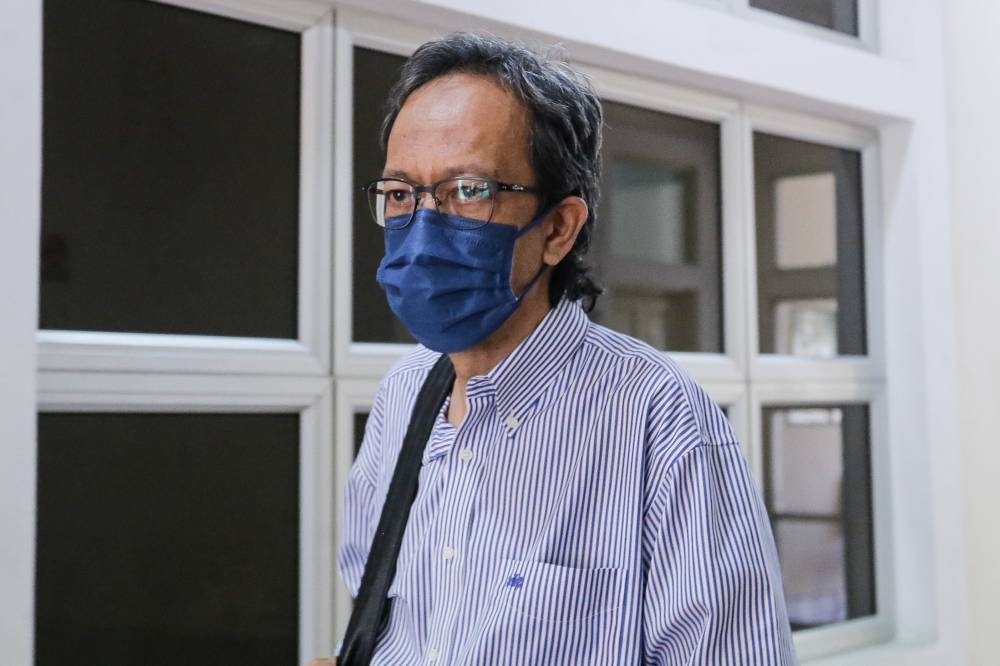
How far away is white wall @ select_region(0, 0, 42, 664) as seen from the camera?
1.32 m

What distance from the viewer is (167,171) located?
5.17ft

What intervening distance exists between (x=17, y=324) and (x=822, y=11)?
2.02m

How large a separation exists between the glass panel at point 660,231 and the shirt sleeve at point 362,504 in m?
0.80

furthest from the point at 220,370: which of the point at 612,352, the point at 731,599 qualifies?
the point at 731,599

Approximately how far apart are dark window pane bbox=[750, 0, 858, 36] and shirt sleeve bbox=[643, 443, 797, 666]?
1.70 meters

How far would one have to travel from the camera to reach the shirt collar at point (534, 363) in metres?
1.10

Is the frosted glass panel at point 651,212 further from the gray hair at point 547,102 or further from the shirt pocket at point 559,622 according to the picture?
the shirt pocket at point 559,622

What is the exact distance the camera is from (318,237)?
5.58ft

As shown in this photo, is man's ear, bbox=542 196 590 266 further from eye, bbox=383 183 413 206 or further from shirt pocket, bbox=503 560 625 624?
shirt pocket, bbox=503 560 625 624

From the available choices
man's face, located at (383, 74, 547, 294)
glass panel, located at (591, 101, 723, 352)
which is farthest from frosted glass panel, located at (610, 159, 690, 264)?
man's face, located at (383, 74, 547, 294)

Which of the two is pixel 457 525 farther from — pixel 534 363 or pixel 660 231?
pixel 660 231

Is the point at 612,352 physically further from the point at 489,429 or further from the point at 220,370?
the point at 220,370

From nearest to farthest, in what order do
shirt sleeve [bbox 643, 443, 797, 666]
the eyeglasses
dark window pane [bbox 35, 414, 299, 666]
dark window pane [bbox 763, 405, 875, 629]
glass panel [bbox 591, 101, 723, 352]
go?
shirt sleeve [bbox 643, 443, 797, 666] → the eyeglasses → dark window pane [bbox 35, 414, 299, 666] → glass panel [bbox 591, 101, 723, 352] → dark window pane [bbox 763, 405, 875, 629]

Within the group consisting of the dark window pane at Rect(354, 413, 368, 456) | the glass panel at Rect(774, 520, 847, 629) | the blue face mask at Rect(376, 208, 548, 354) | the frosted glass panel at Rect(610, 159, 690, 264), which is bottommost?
the glass panel at Rect(774, 520, 847, 629)
